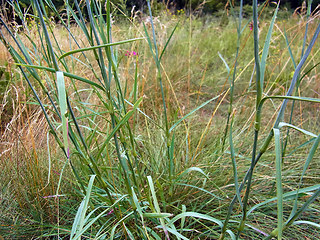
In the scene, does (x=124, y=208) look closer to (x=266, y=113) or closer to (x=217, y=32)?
(x=266, y=113)

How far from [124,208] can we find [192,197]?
292mm

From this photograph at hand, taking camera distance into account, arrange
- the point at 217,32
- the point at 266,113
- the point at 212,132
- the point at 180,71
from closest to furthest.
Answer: the point at 212,132 < the point at 266,113 < the point at 180,71 < the point at 217,32

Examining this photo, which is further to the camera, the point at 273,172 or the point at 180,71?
the point at 180,71

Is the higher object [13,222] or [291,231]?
[13,222]

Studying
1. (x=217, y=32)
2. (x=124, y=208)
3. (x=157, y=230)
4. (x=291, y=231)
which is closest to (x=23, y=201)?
(x=124, y=208)

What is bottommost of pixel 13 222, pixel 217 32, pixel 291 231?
pixel 291 231

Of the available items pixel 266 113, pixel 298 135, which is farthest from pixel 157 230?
pixel 266 113

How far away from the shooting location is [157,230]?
31.8 inches

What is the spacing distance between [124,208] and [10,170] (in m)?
0.55

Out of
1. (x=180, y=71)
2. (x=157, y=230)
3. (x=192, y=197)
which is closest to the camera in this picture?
(x=157, y=230)

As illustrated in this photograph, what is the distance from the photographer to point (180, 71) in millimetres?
2379

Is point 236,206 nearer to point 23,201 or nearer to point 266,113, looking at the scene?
point 23,201

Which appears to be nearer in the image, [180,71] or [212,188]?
[212,188]

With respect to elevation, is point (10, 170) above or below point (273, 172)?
above
